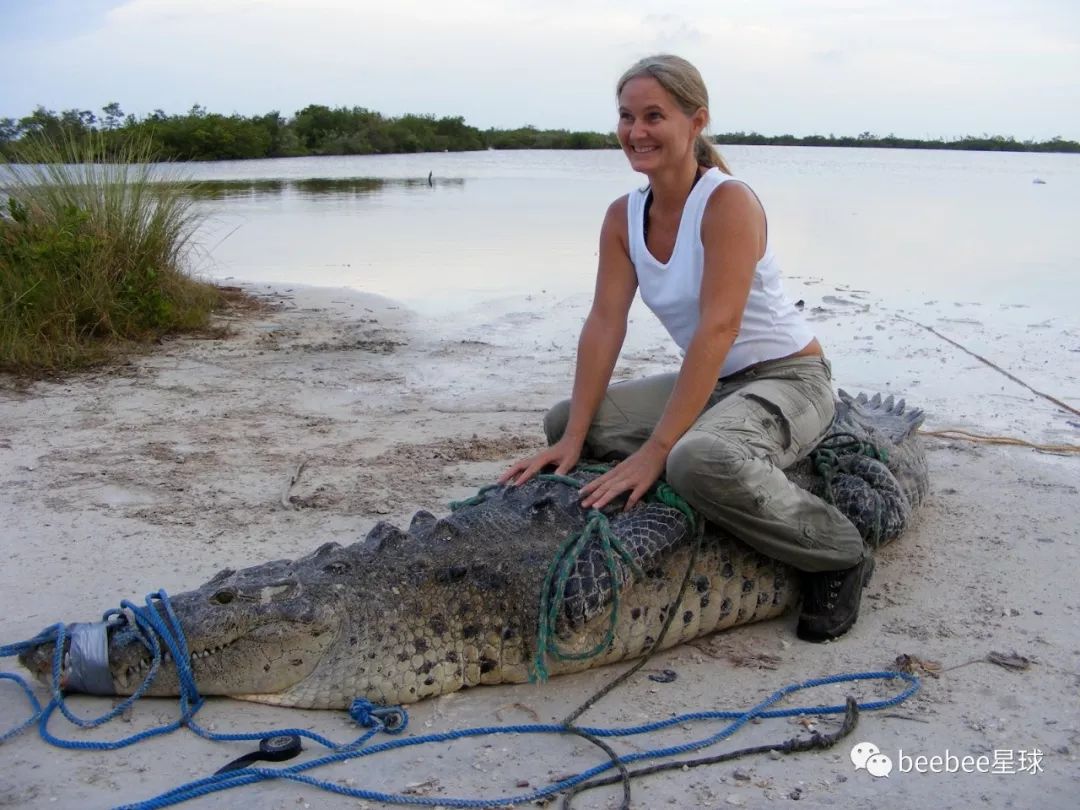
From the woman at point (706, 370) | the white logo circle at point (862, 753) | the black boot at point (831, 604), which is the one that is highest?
the woman at point (706, 370)

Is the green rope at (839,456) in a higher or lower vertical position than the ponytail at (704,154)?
lower

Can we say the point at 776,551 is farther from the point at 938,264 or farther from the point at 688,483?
the point at 938,264

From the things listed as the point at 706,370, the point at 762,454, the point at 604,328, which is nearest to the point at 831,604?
the point at 762,454

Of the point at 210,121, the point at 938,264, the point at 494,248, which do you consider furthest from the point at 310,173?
the point at 938,264

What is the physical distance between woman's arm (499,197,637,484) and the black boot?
32.7 inches

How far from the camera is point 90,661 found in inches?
97.8

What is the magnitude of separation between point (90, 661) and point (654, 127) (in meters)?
2.09

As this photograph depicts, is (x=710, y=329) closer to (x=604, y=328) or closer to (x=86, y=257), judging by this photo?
(x=604, y=328)

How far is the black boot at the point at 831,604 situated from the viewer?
295 cm

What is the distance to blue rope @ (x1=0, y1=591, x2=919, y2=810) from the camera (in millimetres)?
2213

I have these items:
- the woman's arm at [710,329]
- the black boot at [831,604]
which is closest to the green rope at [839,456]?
the black boot at [831,604]

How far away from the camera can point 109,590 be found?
3119 millimetres

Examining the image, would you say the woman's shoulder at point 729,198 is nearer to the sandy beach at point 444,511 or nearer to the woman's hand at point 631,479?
the woman's hand at point 631,479

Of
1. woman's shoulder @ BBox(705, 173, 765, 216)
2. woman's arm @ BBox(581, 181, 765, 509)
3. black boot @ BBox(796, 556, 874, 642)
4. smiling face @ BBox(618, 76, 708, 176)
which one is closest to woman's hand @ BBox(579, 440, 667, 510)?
woman's arm @ BBox(581, 181, 765, 509)
